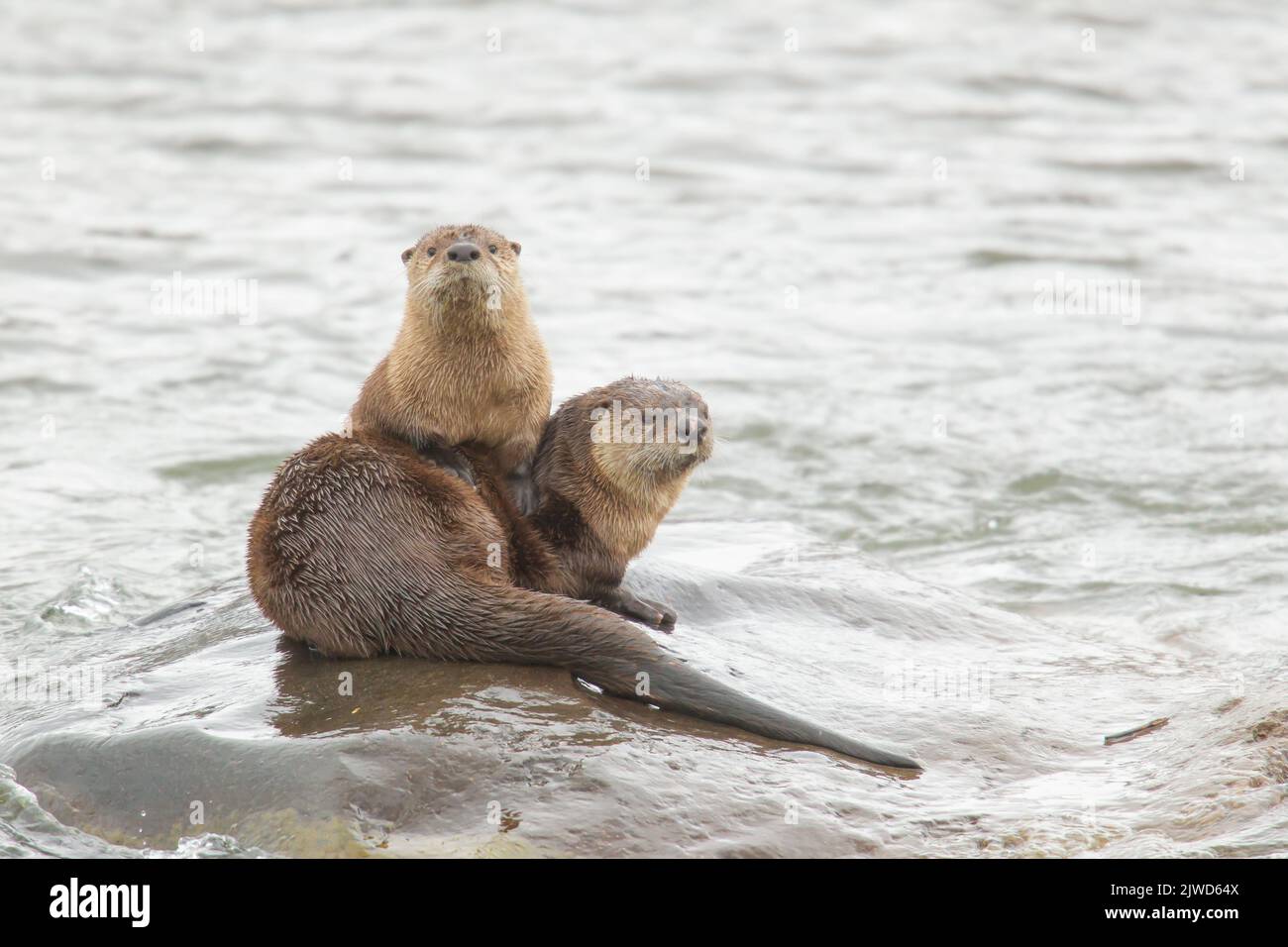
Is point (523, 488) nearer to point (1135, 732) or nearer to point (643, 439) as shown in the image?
point (643, 439)

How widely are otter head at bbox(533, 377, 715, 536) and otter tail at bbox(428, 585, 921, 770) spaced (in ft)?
1.61

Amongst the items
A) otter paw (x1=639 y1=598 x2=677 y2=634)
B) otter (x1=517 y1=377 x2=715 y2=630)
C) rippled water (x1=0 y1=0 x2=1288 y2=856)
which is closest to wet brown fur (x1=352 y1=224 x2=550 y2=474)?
otter (x1=517 y1=377 x2=715 y2=630)

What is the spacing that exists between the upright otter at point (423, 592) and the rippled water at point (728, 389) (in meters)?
0.09

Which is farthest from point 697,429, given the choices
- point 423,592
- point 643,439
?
point 423,592

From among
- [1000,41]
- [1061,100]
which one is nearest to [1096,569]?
[1061,100]

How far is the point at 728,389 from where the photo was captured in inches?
378

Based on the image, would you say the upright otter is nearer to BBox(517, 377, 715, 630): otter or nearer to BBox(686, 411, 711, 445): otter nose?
BBox(517, 377, 715, 630): otter

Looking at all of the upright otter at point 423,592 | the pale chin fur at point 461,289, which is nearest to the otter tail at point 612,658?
the upright otter at point 423,592

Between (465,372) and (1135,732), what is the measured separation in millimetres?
2139

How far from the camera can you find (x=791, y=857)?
3508 millimetres

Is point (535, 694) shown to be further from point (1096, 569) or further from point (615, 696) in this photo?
point (1096, 569)

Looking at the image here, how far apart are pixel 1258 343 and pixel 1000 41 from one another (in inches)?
287

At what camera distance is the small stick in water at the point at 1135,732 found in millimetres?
4465

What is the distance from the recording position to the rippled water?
12.4 feet
